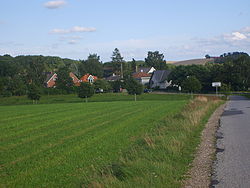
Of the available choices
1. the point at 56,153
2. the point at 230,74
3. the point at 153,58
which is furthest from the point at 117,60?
the point at 56,153

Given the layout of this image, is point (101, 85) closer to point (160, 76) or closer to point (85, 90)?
point (160, 76)

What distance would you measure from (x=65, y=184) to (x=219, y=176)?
3685 mm

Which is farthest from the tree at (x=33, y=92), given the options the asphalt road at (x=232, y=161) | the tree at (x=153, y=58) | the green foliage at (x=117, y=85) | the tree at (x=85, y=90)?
the tree at (x=153, y=58)

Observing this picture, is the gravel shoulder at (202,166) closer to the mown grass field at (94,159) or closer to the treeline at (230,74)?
the mown grass field at (94,159)

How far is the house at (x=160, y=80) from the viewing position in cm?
10562

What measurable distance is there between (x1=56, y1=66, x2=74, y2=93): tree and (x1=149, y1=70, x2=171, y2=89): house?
28379mm

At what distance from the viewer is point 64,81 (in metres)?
89.8

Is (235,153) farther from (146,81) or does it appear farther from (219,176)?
(146,81)

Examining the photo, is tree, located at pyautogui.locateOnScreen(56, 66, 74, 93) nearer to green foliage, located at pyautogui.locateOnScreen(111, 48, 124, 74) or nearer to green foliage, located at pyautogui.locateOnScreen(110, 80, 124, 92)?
green foliage, located at pyautogui.locateOnScreen(110, 80, 124, 92)

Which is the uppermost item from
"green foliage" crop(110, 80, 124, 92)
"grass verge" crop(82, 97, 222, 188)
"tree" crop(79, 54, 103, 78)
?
"tree" crop(79, 54, 103, 78)

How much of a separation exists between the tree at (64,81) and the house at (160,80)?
28379mm

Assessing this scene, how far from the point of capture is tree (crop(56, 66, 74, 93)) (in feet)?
289

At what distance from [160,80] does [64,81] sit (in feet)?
108

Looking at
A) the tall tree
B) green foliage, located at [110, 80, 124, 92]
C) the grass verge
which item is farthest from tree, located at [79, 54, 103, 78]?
the grass verge
